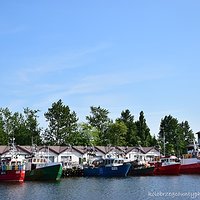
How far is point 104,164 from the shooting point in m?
68.3

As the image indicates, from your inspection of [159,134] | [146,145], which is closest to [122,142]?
[146,145]

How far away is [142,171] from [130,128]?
50801 mm

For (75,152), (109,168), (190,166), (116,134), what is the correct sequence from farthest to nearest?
(116,134) → (75,152) → (190,166) → (109,168)

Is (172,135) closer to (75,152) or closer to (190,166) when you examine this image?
(75,152)

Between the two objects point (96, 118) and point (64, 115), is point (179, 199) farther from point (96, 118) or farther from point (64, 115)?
point (96, 118)

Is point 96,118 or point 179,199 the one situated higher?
point 96,118

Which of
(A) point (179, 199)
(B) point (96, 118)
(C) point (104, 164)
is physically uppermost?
(B) point (96, 118)

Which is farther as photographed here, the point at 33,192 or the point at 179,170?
the point at 179,170

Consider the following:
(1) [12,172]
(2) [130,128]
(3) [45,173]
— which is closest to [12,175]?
(1) [12,172]

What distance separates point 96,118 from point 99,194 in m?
77.3

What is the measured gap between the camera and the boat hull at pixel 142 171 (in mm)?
68438

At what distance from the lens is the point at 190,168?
7144 cm

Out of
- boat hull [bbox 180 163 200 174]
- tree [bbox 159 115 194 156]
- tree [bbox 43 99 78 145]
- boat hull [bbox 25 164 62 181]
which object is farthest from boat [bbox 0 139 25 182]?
tree [bbox 159 115 194 156]

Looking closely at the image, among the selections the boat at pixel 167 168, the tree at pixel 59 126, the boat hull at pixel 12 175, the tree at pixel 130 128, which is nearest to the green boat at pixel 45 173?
the boat hull at pixel 12 175
